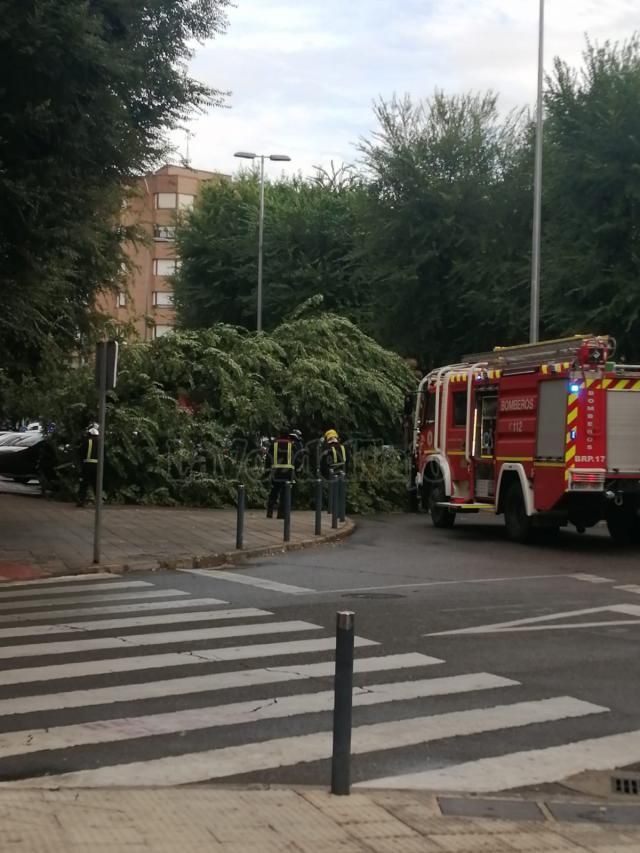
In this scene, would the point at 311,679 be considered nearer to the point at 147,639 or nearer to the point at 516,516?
the point at 147,639

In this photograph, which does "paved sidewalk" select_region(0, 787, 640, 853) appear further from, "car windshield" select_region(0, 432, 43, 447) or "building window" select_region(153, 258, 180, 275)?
"building window" select_region(153, 258, 180, 275)

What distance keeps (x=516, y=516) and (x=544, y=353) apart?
2.62 metres

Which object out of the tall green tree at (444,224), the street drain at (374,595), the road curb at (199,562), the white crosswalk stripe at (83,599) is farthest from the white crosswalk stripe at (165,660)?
the tall green tree at (444,224)

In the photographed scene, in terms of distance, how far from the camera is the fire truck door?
19.5m

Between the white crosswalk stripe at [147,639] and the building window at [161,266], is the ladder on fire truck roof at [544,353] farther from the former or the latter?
the building window at [161,266]

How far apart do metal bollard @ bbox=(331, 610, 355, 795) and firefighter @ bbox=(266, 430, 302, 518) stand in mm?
15203

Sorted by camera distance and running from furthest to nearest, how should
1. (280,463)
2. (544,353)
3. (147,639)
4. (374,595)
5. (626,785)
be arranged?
1. (280,463)
2. (544,353)
3. (374,595)
4. (147,639)
5. (626,785)

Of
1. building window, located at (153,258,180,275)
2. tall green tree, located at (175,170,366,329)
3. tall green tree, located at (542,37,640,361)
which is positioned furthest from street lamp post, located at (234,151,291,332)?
building window, located at (153,258,180,275)

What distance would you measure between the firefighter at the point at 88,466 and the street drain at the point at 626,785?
732 inches

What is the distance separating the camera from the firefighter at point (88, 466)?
77.5 feet

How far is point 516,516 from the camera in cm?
1855

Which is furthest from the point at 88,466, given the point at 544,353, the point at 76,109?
the point at 76,109

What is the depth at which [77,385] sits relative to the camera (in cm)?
2559

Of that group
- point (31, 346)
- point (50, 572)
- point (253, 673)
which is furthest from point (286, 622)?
point (31, 346)
